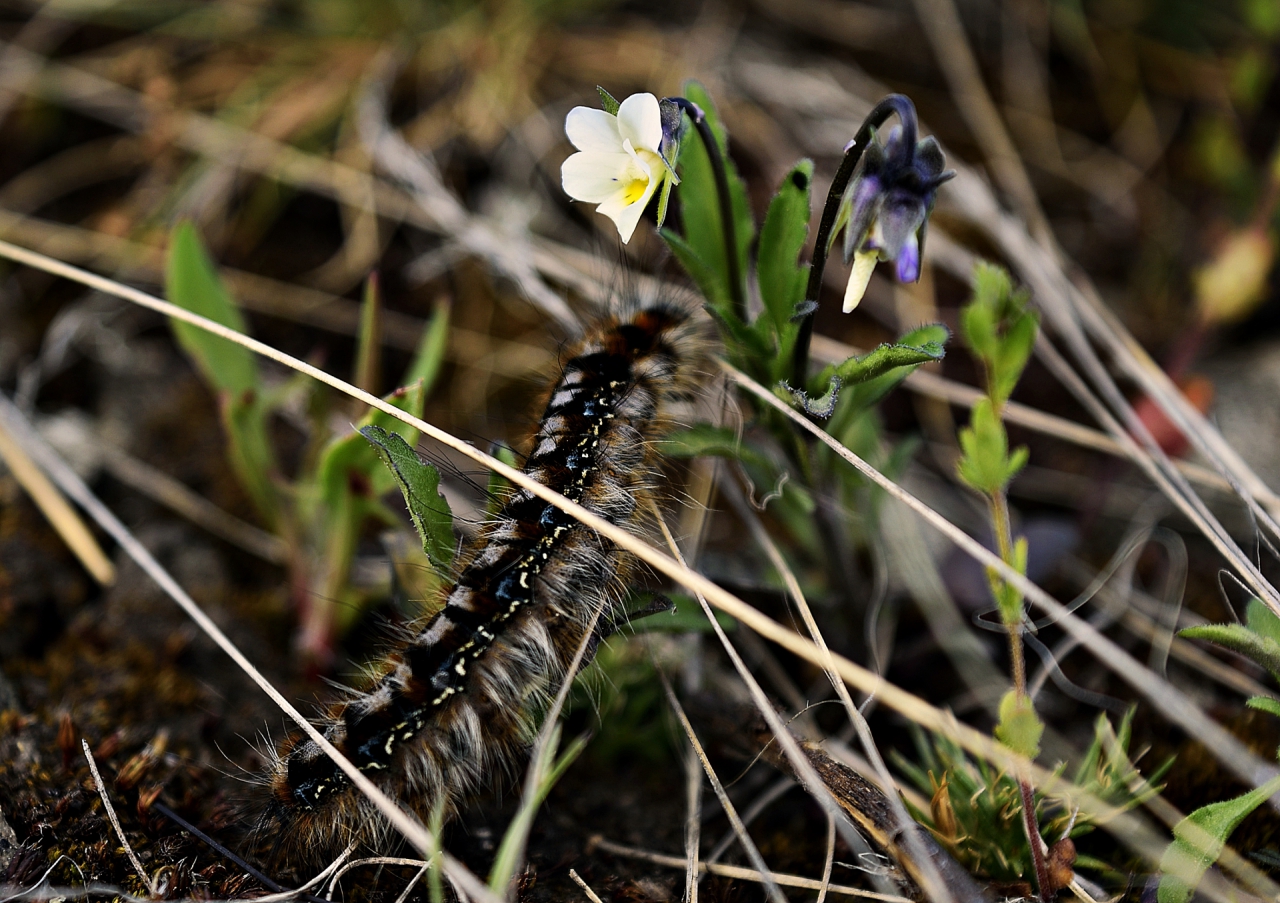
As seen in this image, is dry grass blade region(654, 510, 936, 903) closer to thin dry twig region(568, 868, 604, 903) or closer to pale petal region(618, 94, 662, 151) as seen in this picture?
thin dry twig region(568, 868, 604, 903)

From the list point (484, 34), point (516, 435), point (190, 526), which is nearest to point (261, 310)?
point (190, 526)

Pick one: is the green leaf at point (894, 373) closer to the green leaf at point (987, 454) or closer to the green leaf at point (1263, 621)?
the green leaf at point (987, 454)

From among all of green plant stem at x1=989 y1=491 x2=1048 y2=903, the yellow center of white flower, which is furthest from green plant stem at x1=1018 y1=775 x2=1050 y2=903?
the yellow center of white flower

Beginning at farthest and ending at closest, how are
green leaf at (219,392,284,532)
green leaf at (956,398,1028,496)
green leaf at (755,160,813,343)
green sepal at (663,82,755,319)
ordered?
1. green leaf at (219,392,284,532)
2. green sepal at (663,82,755,319)
3. green leaf at (755,160,813,343)
4. green leaf at (956,398,1028,496)

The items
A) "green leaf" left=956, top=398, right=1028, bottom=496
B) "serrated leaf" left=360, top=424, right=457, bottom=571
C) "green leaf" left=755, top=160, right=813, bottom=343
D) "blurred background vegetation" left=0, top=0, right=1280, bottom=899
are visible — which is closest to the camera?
"green leaf" left=956, top=398, right=1028, bottom=496

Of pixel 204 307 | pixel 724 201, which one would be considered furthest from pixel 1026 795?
pixel 204 307

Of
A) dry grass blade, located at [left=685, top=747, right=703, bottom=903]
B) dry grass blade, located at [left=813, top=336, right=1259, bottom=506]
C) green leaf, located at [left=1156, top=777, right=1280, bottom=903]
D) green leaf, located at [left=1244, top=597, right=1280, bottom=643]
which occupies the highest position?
dry grass blade, located at [left=813, top=336, right=1259, bottom=506]

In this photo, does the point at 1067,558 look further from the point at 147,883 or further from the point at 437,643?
the point at 147,883

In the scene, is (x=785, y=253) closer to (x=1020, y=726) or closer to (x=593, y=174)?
(x=593, y=174)
